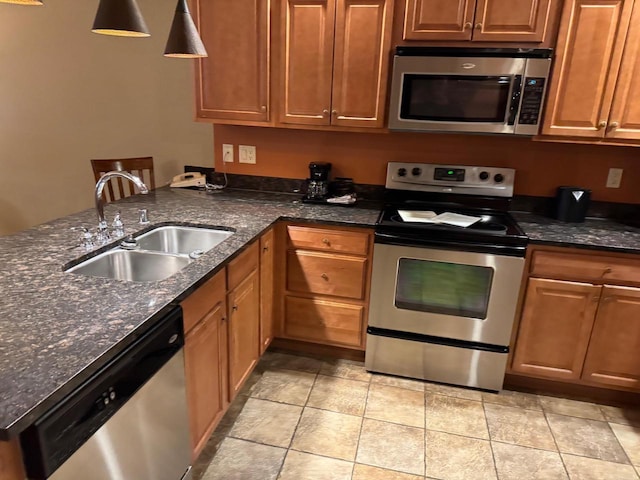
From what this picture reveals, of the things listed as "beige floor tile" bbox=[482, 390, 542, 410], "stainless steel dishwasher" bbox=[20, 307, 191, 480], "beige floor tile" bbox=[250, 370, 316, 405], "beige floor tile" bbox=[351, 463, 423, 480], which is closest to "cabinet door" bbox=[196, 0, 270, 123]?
Result: "beige floor tile" bbox=[250, 370, 316, 405]

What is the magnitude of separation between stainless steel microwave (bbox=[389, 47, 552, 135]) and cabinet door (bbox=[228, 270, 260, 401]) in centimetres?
123

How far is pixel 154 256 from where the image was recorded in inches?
76.5

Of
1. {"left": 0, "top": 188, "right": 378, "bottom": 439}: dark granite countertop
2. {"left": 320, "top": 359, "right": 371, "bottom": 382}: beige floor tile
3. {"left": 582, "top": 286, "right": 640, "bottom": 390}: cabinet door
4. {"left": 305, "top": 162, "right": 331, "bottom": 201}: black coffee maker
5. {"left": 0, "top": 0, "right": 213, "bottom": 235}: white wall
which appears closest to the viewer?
{"left": 0, "top": 188, "right": 378, "bottom": 439}: dark granite countertop

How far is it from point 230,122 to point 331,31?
0.80 metres

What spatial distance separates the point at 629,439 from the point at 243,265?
2085 millimetres

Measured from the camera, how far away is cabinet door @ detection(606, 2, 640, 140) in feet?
7.28

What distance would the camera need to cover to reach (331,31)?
2.49 metres

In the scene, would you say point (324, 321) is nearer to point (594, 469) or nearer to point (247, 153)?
point (247, 153)

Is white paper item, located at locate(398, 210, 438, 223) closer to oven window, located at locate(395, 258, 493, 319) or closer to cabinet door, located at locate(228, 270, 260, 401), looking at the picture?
oven window, located at locate(395, 258, 493, 319)

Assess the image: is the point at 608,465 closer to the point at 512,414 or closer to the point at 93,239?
the point at 512,414

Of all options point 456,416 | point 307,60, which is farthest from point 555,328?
point 307,60

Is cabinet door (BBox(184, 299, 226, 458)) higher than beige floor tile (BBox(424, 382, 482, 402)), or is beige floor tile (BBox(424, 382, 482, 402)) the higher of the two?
cabinet door (BBox(184, 299, 226, 458))

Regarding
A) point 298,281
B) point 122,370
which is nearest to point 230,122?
point 298,281

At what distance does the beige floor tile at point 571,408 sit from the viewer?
7.96 ft
